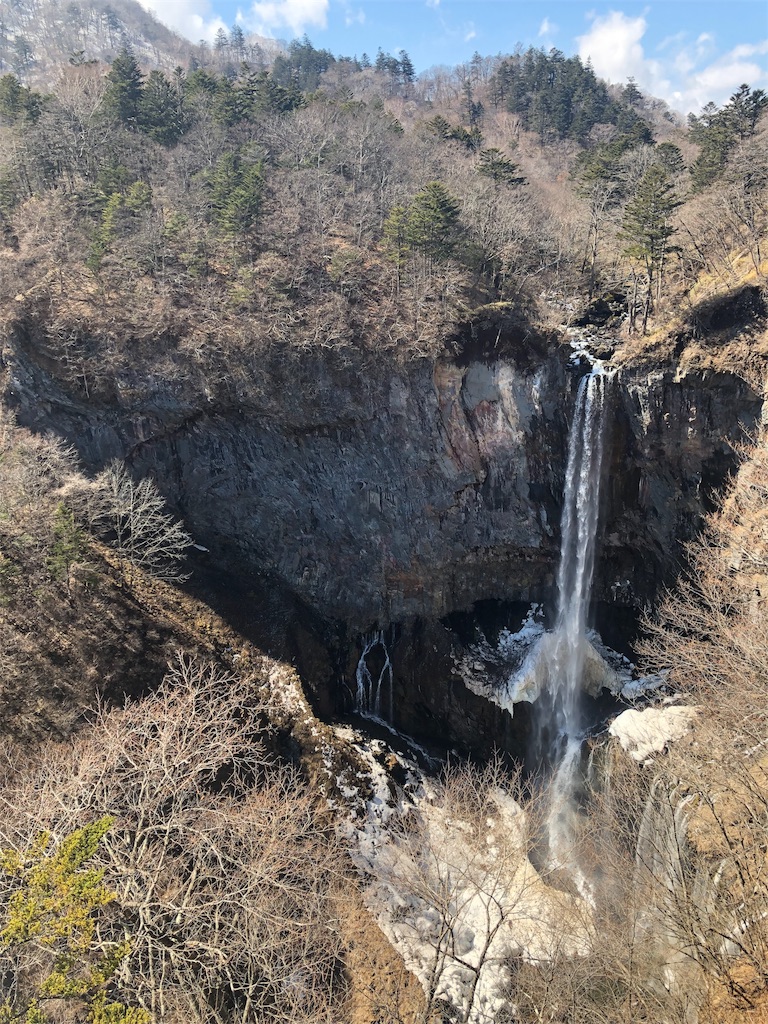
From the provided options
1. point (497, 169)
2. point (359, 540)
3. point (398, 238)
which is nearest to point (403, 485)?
point (359, 540)

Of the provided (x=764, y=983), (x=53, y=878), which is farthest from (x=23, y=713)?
(x=764, y=983)

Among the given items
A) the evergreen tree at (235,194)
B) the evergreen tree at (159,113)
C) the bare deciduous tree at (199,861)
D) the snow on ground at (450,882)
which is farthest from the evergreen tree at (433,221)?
the snow on ground at (450,882)

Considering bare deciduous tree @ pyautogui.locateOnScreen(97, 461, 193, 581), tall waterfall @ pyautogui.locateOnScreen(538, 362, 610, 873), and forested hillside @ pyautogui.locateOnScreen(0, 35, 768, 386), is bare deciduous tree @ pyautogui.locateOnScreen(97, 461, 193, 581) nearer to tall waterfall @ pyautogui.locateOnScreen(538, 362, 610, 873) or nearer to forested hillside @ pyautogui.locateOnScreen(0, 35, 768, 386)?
forested hillside @ pyautogui.locateOnScreen(0, 35, 768, 386)

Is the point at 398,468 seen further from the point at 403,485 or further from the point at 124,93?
the point at 124,93

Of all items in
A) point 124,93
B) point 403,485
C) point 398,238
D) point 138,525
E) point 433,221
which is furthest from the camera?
point 124,93

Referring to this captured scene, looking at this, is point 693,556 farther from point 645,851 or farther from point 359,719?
point 359,719

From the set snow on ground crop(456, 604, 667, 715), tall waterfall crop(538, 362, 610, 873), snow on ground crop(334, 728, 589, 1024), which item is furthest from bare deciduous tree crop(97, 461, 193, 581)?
tall waterfall crop(538, 362, 610, 873)
